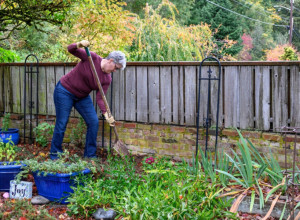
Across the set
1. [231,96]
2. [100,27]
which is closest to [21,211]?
[231,96]

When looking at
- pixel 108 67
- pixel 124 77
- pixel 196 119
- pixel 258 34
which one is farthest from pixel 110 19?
pixel 258 34

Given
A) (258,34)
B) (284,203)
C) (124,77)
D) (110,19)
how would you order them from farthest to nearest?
1. (258,34)
2. (110,19)
3. (124,77)
4. (284,203)

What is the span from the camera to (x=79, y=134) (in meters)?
5.87

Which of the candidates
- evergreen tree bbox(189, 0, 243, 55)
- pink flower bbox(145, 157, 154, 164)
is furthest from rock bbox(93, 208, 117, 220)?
evergreen tree bbox(189, 0, 243, 55)

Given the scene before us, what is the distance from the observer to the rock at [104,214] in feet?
11.6

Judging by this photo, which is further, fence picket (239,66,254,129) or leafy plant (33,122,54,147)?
leafy plant (33,122,54,147)

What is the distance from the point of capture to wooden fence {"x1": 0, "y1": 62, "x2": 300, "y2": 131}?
175 inches

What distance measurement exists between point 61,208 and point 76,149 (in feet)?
6.14

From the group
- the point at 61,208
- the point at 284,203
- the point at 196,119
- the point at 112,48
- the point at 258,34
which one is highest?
the point at 258,34

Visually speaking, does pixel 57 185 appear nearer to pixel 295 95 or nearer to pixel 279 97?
pixel 279 97

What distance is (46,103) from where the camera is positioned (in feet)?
20.9

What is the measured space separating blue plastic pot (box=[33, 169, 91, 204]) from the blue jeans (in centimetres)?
71

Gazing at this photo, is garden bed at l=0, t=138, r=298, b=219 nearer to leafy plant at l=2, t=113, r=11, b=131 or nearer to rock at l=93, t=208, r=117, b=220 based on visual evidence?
rock at l=93, t=208, r=117, b=220

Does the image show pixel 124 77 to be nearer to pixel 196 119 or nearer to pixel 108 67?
pixel 108 67
